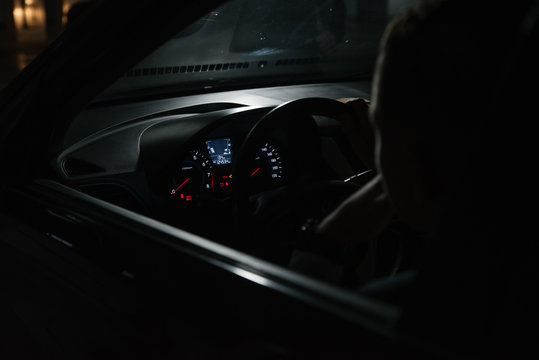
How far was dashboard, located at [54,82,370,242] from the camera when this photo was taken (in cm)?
260

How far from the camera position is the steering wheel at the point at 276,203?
2.03m

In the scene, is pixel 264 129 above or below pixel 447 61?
below

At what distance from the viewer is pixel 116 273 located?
165cm

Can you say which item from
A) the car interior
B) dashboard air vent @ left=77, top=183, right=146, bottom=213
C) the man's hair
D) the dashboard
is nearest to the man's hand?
the car interior

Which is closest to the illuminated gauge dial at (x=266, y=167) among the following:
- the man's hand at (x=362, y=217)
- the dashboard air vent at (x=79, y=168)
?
the dashboard air vent at (x=79, y=168)

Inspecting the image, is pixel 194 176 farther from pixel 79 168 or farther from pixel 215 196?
pixel 79 168

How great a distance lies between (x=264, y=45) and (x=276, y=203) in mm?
1409

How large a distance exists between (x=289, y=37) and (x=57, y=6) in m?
25.8

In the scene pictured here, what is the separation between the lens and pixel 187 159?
9.21ft

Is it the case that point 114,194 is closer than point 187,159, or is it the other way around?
point 114,194

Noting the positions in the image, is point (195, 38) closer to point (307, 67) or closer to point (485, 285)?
point (307, 67)

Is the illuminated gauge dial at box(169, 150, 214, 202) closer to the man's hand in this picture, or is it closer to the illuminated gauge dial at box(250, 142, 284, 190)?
the illuminated gauge dial at box(250, 142, 284, 190)

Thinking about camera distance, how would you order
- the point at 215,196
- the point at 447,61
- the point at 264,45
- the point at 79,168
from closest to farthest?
the point at 447,61 < the point at 79,168 < the point at 215,196 < the point at 264,45

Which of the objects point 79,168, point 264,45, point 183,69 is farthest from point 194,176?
point 264,45
